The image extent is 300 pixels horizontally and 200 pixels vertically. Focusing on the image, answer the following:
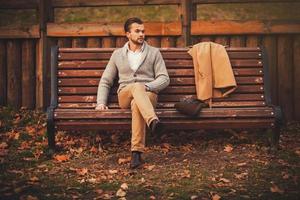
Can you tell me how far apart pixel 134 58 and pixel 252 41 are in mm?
2531

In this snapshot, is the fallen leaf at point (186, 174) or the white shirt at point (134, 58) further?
the white shirt at point (134, 58)

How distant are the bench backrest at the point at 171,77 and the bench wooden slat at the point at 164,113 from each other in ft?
1.34

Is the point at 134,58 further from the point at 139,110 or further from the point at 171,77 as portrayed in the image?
the point at 139,110

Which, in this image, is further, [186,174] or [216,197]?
[186,174]

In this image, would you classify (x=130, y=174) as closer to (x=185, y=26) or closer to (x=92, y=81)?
(x=92, y=81)

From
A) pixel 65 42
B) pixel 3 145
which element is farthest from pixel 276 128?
pixel 65 42

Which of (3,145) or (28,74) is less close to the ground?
(28,74)

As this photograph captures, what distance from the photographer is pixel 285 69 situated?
789 centimetres

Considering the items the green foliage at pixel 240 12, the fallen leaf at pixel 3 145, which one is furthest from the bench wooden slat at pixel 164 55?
the green foliage at pixel 240 12

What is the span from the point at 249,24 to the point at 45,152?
398 centimetres

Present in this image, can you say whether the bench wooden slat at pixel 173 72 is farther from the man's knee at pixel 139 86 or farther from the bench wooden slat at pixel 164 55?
the man's knee at pixel 139 86

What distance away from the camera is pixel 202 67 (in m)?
6.69

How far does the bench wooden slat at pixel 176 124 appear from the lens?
6055 millimetres

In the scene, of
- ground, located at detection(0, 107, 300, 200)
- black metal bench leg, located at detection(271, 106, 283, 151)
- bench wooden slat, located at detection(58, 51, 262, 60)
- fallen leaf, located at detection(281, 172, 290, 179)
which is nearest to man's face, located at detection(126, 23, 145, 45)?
bench wooden slat, located at detection(58, 51, 262, 60)
